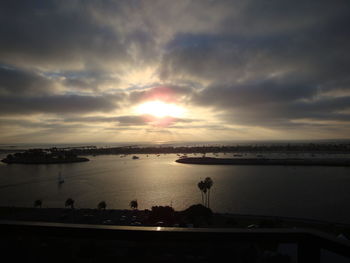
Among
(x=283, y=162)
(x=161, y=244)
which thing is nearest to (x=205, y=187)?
(x=161, y=244)

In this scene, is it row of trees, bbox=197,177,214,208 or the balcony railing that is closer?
the balcony railing

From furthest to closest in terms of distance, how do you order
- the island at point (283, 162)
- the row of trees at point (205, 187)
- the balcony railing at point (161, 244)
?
the island at point (283, 162) → the row of trees at point (205, 187) → the balcony railing at point (161, 244)

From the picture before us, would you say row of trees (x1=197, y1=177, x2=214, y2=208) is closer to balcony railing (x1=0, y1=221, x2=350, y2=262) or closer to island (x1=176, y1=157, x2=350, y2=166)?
balcony railing (x1=0, y1=221, x2=350, y2=262)

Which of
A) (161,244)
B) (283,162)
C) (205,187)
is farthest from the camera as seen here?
(283,162)

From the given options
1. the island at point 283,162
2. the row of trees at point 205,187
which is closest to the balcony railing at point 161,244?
the row of trees at point 205,187

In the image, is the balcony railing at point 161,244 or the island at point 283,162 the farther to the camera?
the island at point 283,162

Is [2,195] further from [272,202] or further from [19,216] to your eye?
[272,202]

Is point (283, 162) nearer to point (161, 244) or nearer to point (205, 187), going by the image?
point (205, 187)

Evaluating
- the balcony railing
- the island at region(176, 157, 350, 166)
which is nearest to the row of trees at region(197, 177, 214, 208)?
the balcony railing

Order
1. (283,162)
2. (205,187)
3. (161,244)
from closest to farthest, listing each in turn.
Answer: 1. (161,244)
2. (205,187)
3. (283,162)

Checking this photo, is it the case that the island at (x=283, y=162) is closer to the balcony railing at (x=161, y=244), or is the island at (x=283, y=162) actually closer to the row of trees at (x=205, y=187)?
the row of trees at (x=205, y=187)

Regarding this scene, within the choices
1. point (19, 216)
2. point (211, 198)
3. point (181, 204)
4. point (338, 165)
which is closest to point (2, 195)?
point (19, 216)
